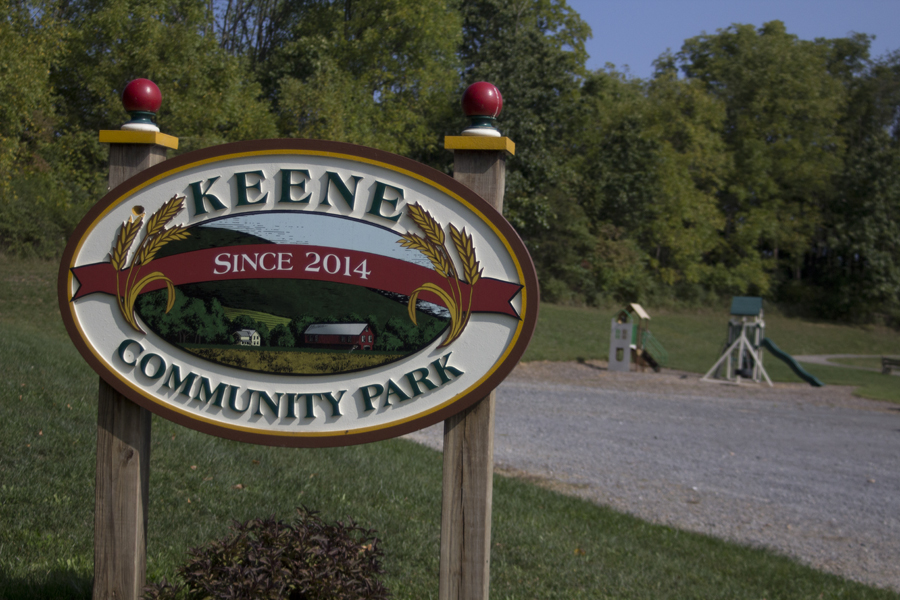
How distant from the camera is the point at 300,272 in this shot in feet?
8.70

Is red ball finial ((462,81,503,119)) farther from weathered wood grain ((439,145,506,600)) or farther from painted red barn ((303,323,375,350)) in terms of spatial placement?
painted red barn ((303,323,375,350))

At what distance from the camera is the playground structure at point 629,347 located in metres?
19.8

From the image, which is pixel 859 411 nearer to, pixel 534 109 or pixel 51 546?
pixel 51 546

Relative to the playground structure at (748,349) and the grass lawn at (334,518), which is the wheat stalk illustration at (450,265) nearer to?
the grass lawn at (334,518)

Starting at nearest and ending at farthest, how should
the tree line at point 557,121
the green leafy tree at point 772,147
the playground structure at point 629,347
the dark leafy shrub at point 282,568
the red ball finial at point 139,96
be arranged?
the dark leafy shrub at point 282,568 → the red ball finial at point 139,96 → the tree line at point 557,121 → the playground structure at point 629,347 → the green leafy tree at point 772,147

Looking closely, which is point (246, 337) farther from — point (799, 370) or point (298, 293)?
point (799, 370)

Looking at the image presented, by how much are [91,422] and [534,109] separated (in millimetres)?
25199

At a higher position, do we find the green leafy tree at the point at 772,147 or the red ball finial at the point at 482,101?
the green leafy tree at the point at 772,147

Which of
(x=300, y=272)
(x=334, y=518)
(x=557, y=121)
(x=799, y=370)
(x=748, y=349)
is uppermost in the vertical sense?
(x=557, y=121)

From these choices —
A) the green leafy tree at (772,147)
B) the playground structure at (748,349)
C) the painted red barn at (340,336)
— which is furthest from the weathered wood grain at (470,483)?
the green leafy tree at (772,147)

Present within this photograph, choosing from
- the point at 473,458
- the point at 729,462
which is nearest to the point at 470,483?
the point at 473,458

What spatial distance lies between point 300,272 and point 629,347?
59.3 feet

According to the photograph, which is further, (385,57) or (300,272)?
(385,57)

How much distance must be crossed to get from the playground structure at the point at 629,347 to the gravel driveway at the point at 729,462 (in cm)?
421
